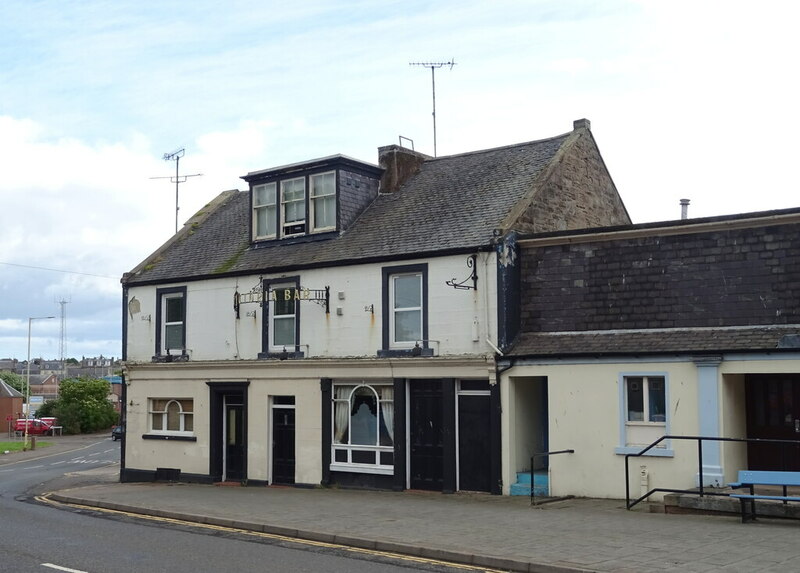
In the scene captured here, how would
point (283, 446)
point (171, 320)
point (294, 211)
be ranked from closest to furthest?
point (283, 446)
point (294, 211)
point (171, 320)

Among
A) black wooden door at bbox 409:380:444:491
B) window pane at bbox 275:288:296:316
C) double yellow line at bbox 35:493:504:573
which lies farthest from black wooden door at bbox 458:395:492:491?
double yellow line at bbox 35:493:504:573

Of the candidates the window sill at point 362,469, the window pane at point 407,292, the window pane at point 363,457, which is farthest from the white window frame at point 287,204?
the window sill at point 362,469

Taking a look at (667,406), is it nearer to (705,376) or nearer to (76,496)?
(705,376)

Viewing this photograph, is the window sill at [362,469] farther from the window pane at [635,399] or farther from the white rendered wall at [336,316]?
the window pane at [635,399]

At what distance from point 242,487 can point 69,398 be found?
56.3 meters

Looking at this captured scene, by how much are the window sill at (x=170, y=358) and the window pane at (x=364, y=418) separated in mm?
6071

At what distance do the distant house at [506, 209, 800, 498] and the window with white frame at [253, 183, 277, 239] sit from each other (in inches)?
328

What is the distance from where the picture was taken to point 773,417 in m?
17.7

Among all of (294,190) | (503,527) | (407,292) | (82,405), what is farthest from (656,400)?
(82,405)

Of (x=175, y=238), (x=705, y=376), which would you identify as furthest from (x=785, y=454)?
(x=175, y=238)

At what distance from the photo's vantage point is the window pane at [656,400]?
17719 mm

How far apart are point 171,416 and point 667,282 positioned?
15017 mm

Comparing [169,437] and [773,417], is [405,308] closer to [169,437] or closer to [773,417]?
[773,417]

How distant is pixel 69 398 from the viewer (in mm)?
74938
